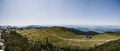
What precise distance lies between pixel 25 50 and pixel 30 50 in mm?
9240

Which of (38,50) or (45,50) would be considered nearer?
(38,50)

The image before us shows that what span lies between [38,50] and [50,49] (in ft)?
101

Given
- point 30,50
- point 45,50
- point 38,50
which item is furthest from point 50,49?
point 30,50

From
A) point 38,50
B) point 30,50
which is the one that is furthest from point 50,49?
point 30,50

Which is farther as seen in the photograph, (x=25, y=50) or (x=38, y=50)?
(x=38, y=50)

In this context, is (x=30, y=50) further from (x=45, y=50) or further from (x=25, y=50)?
(x=45, y=50)

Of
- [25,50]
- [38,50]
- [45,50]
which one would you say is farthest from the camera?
[45,50]

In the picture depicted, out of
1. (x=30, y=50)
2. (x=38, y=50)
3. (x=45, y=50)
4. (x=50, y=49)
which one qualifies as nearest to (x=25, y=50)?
(x=30, y=50)

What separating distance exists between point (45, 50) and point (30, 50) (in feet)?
119

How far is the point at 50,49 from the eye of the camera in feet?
655

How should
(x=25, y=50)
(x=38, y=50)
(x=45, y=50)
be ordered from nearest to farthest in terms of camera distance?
(x=25, y=50) < (x=38, y=50) < (x=45, y=50)

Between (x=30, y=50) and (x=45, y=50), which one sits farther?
(x=45, y=50)

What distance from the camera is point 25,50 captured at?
470 feet

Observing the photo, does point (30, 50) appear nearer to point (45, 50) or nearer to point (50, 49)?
point (45, 50)
